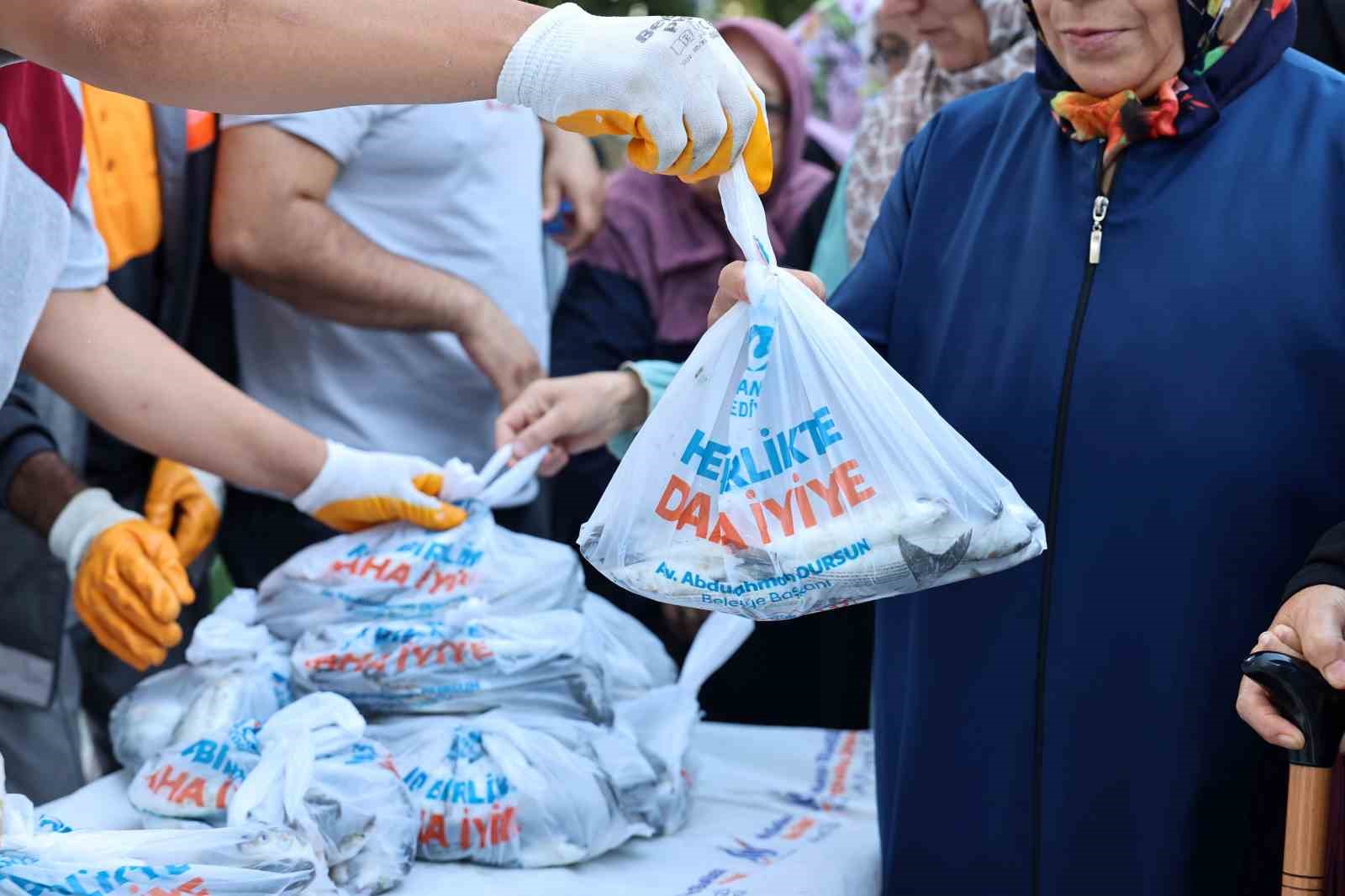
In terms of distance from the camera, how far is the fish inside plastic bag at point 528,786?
187cm

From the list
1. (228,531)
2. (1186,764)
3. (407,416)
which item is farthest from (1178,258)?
(228,531)

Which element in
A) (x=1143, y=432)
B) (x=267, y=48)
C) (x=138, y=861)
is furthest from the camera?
(x=1143, y=432)

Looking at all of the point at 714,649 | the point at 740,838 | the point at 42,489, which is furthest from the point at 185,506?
the point at 740,838

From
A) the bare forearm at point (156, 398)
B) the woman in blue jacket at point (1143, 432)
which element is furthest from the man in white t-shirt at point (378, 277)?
the woman in blue jacket at point (1143, 432)

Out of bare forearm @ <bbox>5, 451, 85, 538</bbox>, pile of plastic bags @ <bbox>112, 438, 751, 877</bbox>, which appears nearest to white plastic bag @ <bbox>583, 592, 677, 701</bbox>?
pile of plastic bags @ <bbox>112, 438, 751, 877</bbox>

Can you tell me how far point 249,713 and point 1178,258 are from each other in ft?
4.47

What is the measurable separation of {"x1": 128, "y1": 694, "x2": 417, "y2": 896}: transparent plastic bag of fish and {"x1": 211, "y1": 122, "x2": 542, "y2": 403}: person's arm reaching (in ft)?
2.90

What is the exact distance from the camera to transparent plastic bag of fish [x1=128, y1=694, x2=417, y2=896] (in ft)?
5.68

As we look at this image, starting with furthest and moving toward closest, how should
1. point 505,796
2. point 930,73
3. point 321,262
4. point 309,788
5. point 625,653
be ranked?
1. point 930,73
2. point 321,262
3. point 625,653
4. point 505,796
5. point 309,788

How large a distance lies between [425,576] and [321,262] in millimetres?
757

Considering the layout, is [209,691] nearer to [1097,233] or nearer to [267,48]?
[267,48]

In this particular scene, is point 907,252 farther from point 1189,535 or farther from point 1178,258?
point 1189,535

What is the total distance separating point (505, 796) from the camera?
188 centimetres

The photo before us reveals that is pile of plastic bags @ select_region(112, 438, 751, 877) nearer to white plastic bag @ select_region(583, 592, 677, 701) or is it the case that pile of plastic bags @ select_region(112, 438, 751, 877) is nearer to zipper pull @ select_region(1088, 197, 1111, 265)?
white plastic bag @ select_region(583, 592, 677, 701)
